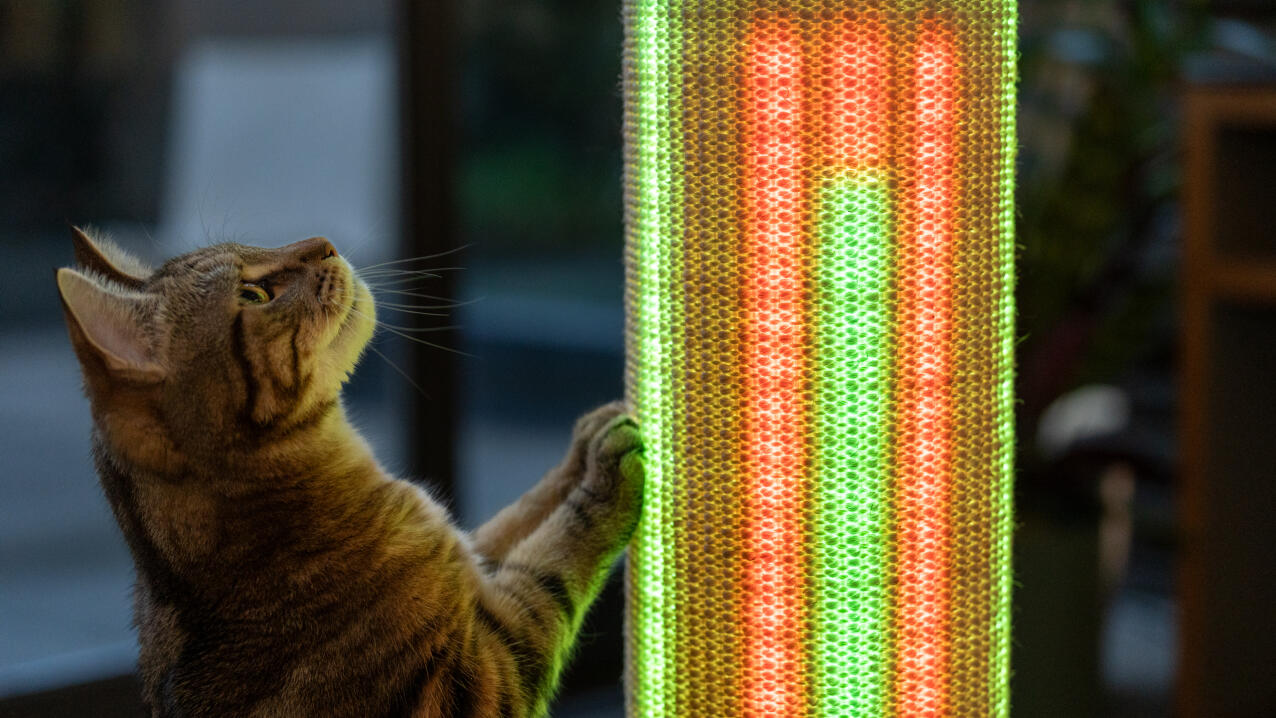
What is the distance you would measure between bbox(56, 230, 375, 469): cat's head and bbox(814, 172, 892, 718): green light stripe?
348mm

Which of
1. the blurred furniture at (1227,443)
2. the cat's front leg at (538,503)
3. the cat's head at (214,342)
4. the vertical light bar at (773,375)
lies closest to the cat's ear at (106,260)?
the cat's head at (214,342)

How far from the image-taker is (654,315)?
0.74 meters

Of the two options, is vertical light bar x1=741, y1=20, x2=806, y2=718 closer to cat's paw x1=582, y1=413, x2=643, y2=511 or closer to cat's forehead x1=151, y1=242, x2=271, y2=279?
cat's paw x1=582, y1=413, x2=643, y2=511

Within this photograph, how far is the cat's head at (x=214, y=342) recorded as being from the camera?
76cm

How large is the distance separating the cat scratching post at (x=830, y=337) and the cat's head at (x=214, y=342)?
24 centimetres

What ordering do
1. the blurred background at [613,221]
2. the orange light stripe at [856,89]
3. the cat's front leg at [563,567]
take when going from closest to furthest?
the orange light stripe at [856,89] → the cat's front leg at [563,567] → the blurred background at [613,221]

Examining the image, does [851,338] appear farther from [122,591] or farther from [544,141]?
[544,141]

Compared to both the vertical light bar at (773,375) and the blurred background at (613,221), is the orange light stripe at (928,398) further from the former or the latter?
the blurred background at (613,221)

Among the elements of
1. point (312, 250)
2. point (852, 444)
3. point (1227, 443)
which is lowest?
point (1227, 443)

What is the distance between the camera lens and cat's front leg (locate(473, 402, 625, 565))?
33.7 inches

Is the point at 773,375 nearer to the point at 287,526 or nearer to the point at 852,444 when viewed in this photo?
the point at 852,444

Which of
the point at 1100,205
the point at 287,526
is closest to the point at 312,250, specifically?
the point at 287,526

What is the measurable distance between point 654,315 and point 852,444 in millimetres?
148

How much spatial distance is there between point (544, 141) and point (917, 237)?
265 cm
